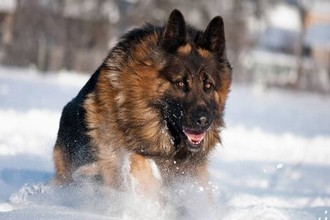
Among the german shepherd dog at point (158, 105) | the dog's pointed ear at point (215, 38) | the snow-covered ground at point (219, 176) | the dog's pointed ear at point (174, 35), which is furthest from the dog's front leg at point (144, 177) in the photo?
the dog's pointed ear at point (215, 38)

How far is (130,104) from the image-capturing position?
19.2 feet

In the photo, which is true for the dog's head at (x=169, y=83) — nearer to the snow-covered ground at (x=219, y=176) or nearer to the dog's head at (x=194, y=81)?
the dog's head at (x=194, y=81)

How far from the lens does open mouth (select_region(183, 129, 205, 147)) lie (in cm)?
558

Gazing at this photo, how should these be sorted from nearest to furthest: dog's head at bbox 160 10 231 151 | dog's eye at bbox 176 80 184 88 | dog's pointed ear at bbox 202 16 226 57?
dog's head at bbox 160 10 231 151, dog's eye at bbox 176 80 184 88, dog's pointed ear at bbox 202 16 226 57

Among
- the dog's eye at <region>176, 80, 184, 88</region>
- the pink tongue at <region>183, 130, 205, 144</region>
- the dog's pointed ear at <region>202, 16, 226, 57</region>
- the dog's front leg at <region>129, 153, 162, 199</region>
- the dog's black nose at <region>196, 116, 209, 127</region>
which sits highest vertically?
the dog's pointed ear at <region>202, 16, 226, 57</region>

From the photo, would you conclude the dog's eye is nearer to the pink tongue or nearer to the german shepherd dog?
the german shepherd dog

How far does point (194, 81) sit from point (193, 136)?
0.48m

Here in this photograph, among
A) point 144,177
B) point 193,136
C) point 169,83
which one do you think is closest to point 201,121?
Result: point 193,136

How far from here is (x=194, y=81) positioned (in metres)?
5.66

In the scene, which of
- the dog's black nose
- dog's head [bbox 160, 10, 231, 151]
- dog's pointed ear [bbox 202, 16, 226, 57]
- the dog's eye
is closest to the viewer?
the dog's black nose

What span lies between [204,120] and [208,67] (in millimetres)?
570

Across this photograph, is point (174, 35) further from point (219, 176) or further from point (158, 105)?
point (219, 176)

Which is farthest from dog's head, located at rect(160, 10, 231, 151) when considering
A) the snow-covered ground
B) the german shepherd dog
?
the snow-covered ground

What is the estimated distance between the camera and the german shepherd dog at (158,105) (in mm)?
5664
